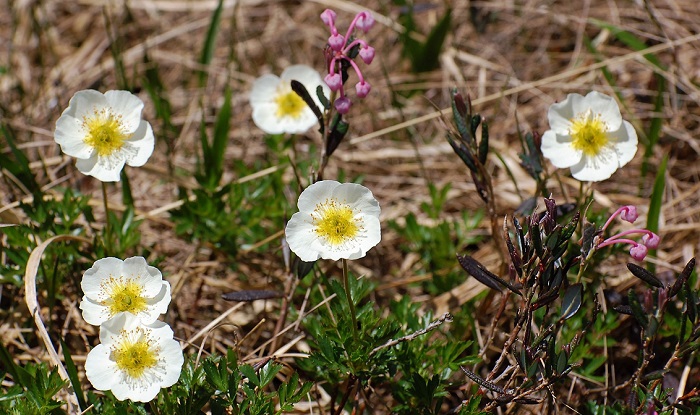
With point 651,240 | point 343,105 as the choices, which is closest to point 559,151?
point 651,240

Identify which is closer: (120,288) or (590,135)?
(120,288)

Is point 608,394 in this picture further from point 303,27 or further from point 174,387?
point 303,27

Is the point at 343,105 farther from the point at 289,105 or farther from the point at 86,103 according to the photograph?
the point at 289,105

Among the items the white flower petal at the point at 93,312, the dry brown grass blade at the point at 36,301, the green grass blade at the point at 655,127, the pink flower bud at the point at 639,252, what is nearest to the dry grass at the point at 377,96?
the green grass blade at the point at 655,127

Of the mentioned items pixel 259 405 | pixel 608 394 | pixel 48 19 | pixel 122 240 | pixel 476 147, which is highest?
pixel 48 19

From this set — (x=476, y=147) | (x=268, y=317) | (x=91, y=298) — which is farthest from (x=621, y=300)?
(x=91, y=298)
